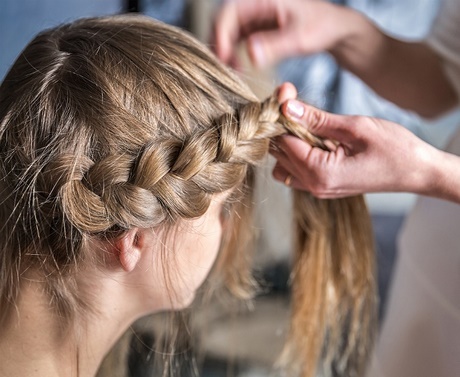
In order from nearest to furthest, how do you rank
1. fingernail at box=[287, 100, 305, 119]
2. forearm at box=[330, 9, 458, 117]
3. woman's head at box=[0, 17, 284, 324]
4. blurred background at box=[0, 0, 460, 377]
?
woman's head at box=[0, 17, 284, 324], fingernail at box=[287, 100, 305, 119], forearm at box=[330, 9, 458, 117], blurred background at box=[0, 0, 460, 377]

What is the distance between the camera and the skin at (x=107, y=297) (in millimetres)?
828

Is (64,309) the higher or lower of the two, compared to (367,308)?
higher

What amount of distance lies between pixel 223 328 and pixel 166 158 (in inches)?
53.3

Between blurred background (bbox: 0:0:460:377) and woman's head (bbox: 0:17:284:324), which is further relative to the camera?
blurred background (bbox: 0:0:460:377)

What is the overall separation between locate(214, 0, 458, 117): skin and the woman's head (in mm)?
265

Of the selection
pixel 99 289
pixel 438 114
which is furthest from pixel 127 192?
pixel 438 114

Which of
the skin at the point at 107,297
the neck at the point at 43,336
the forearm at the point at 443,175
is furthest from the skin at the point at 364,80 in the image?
the neck at the point at 43,336

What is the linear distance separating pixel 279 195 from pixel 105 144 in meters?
0.92

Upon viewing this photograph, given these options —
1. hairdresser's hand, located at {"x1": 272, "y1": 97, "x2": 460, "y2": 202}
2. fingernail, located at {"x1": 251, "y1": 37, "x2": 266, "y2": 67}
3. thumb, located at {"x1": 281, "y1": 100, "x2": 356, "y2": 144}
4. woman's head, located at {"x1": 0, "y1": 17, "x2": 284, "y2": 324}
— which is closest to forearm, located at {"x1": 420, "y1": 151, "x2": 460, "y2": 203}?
hairdresser's hand, located at {"x1": 272, "y1": 97, "x2": 460, "y2": 202}

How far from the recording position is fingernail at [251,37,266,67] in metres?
1.09

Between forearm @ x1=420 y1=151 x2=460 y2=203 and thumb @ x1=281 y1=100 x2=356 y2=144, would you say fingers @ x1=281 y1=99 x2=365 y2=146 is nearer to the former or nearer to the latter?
thumb @ x1=281 y1=100 x2=356 y2=144

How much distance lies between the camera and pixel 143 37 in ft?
2.81

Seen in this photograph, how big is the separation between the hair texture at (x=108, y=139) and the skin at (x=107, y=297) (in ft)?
0.06

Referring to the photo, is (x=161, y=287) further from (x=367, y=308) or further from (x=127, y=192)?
(x=367, y=308)
